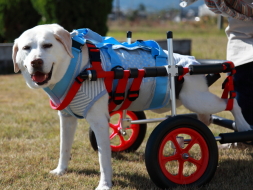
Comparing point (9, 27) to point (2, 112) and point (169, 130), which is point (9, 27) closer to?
point (2, 112)

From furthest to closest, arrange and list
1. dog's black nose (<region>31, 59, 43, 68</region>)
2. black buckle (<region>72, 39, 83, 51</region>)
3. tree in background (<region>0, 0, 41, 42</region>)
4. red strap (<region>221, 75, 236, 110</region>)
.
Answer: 1. tree in background (<region>0, 0, 41, 42</region>)
2. red strap (<region>221, 75, 236, 110</region>)
3. black buckle (<region>72, 39, 83, 51</region>)
4. dog's black nose (<region>31, 59, 43, 68</region>)

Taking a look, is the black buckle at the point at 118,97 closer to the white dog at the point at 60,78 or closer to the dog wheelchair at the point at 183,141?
the white dog at the point at 60,78

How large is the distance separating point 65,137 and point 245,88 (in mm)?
1859

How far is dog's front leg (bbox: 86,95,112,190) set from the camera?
9.58ft

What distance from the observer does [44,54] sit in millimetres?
2672

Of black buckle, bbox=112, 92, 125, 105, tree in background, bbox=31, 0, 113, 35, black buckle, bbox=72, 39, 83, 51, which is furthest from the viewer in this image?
tree in background, bbox=31, 0, 113, 35

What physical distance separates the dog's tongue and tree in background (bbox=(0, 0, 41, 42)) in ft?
24.8

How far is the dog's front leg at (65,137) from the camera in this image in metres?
3.30

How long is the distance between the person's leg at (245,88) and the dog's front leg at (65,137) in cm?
168

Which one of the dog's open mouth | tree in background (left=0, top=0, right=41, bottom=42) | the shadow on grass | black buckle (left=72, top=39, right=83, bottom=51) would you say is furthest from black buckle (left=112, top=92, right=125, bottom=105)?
tree in background (left=0, top=0, right=41, bottom=42)

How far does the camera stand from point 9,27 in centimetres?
1004

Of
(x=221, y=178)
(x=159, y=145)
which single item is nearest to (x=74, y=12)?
(x=221, y=178)

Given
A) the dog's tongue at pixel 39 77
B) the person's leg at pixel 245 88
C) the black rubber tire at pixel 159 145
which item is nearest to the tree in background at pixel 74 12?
the person's leg at pixel 245 88

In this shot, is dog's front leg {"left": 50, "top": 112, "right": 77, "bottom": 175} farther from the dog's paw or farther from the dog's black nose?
the dog's black nose
